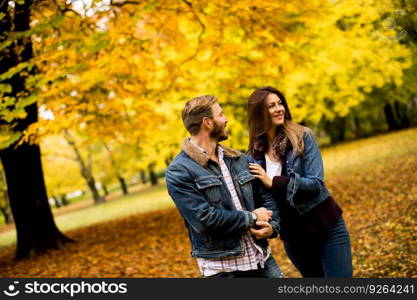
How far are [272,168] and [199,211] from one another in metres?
0.95

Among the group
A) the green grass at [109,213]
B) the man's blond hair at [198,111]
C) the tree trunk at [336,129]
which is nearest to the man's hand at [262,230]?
the man's blond hair at [198,111]

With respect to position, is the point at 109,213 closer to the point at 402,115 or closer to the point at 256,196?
the point at 256,196

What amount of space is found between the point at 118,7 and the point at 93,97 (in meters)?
1.92

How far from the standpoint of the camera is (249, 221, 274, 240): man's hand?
267 centimetres

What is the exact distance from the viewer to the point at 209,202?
2652 mm

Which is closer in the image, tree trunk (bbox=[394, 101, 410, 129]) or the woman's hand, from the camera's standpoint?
the woman's hand

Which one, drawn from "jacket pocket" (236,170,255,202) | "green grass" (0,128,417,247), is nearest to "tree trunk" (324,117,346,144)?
"green grass" (0,128,417,247)

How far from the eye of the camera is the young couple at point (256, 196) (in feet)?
8.62

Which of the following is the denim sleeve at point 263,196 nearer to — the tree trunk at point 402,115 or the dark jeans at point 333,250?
the dark jeans at point 333,250

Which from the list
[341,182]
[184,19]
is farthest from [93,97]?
[341,182]

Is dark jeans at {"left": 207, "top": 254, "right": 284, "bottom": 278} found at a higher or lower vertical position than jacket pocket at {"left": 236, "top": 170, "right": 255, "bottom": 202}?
lower

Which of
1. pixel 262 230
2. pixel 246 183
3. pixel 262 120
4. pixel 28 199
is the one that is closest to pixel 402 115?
pixel 28 199

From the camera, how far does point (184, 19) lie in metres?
8.15

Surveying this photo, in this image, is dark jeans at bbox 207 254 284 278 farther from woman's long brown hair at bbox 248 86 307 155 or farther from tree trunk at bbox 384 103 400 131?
tree trunk at bbox 384 103 400 131
